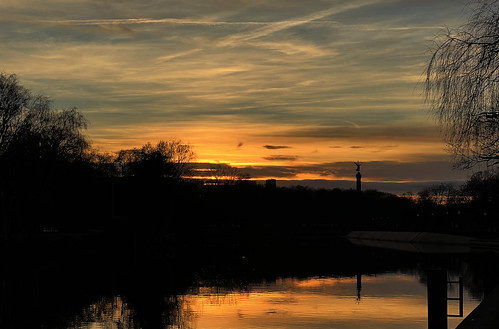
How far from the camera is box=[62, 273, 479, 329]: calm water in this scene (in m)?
28.6

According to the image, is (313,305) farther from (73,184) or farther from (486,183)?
(73,184)

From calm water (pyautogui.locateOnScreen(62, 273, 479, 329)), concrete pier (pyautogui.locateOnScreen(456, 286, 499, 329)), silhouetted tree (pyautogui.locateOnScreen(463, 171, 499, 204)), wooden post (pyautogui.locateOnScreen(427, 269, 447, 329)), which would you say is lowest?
calm water (pyautogui.locateOnScreen(62, 273, 479, 329))

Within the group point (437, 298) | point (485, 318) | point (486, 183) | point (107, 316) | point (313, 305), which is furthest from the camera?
point (486, 183)

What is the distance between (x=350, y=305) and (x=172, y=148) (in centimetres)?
8721

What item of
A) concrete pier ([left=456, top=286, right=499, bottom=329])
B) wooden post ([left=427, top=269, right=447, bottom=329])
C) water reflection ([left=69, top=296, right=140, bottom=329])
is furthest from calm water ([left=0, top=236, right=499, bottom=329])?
wooden post ([left=427, top=269, right=447, bottom=329])

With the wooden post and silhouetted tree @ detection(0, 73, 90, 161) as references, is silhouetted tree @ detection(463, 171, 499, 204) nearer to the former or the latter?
the wooden post

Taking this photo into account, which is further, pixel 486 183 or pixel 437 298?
pixel 486 183

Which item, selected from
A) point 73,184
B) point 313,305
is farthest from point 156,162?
point 313,305

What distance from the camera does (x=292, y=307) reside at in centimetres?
3350

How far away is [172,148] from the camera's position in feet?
392

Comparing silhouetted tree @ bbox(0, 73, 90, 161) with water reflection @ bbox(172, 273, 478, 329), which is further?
silhouetted tree @ bbox(0, 73, 90, 161)

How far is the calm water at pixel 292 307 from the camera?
28.6 meters

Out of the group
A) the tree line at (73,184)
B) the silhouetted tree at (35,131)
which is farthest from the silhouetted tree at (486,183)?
the silhouetted tree at (35,131)

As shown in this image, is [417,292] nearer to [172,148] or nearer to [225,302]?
[225,302]
